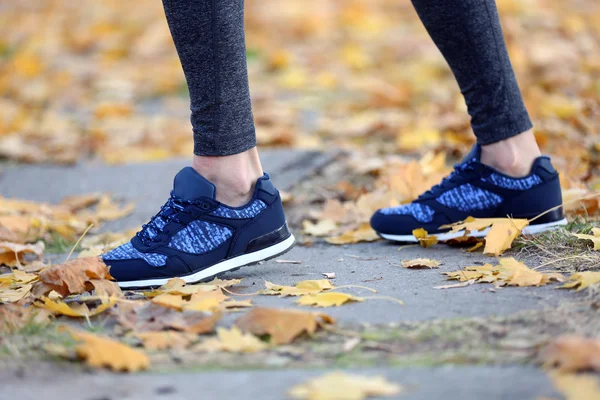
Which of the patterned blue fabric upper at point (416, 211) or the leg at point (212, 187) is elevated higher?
the leg at point (212, 187)

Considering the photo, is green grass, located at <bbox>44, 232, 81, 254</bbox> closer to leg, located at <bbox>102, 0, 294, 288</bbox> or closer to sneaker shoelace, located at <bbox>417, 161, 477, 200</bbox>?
leg, located at <bbox>102, 0, 294, 288</bbox>

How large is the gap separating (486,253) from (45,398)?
1.06 meters

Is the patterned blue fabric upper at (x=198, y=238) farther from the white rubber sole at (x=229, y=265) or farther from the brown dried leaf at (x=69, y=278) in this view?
the brown dried leaf at (x=69, y=278)

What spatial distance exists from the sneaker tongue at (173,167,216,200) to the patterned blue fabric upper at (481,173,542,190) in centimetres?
71

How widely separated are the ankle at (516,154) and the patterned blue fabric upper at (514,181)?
0.05 feet

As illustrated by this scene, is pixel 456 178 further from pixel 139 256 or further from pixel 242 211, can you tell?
pixel 139 256

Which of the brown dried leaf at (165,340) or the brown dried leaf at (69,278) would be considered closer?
the brown dried leaf at (165,340)

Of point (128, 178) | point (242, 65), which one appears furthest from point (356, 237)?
point (128, 178)

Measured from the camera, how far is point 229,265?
167cm

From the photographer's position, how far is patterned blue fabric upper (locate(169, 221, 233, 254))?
1636mm

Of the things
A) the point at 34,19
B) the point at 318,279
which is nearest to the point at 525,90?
the point at 318,279

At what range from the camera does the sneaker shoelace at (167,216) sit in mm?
1643

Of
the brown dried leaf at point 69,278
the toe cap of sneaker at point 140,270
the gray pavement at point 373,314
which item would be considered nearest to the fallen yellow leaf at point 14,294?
the brown dried leaf at point 69,278

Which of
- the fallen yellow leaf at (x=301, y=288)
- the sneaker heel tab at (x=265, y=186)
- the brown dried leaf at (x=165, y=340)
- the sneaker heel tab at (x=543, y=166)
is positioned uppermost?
the sneaker heel tab at (x=265, y=186)
